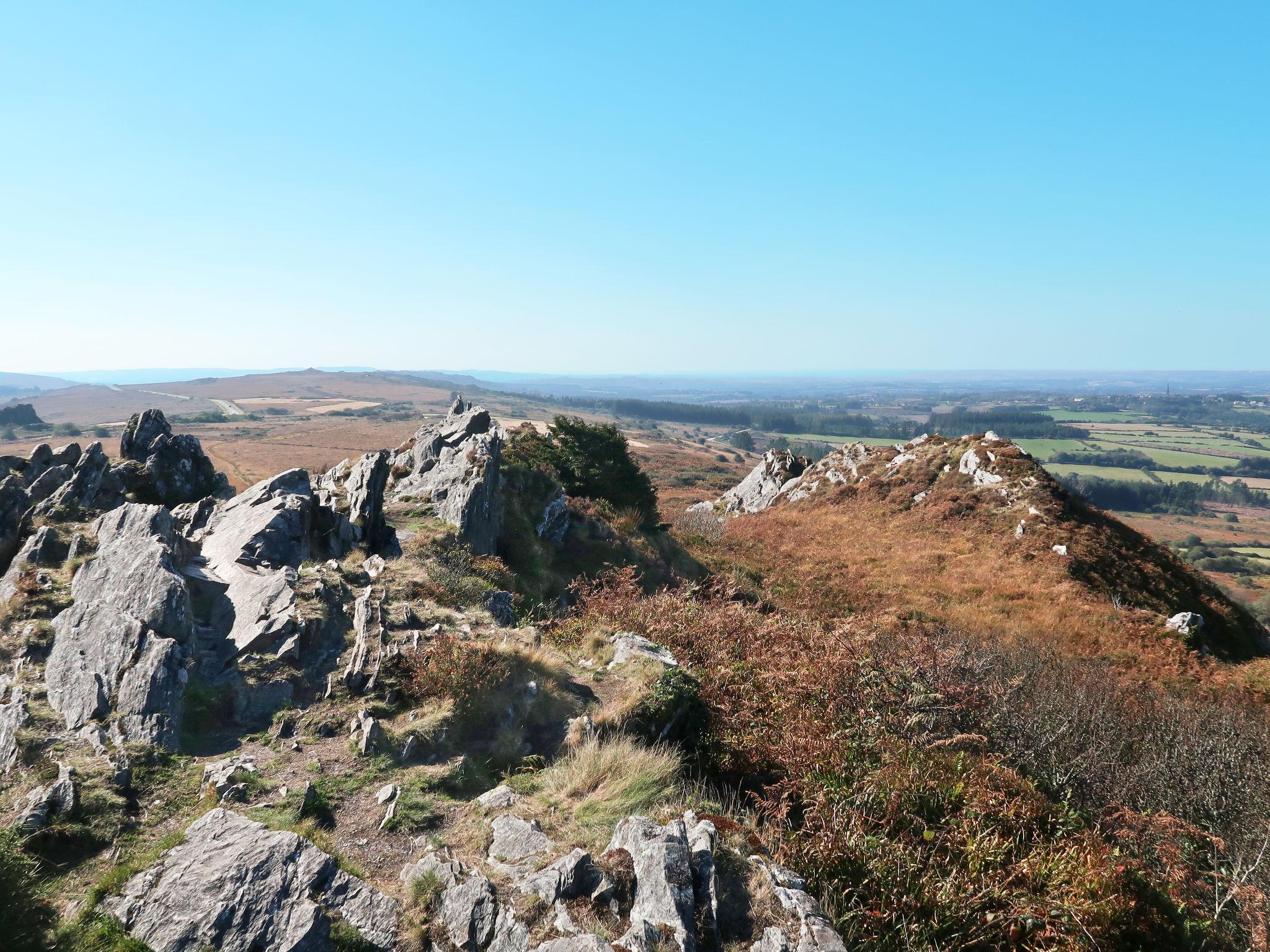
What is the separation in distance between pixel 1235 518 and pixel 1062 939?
143 metres

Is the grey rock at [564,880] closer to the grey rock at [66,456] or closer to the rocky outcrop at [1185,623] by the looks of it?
the grey rock at [66,456]

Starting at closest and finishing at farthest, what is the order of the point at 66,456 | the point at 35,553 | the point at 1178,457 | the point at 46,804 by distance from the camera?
the point at 46,804
the point at 35,553
the point at 66,456
the point at 1178,457

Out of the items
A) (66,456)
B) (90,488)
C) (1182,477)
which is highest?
(66,456)

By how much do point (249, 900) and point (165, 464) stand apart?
62.5ft

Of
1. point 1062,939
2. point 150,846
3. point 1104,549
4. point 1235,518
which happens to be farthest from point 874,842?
point 1235,518

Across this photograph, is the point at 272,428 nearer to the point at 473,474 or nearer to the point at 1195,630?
the point at 473,474

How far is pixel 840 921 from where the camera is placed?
5.30 m

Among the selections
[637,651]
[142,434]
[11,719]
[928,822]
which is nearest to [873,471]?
[637,651]

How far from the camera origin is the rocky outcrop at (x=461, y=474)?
19422mm

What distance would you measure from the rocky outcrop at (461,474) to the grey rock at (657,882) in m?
13.6

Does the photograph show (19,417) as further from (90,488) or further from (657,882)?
(657,882)

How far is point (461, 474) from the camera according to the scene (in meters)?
21.1

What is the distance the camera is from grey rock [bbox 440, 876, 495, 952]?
5.21m

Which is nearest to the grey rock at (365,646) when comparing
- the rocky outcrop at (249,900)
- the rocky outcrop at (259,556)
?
the rocky outcrop at (259,556)
